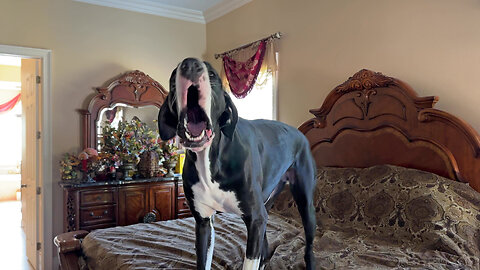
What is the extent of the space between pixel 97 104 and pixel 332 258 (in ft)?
10.6

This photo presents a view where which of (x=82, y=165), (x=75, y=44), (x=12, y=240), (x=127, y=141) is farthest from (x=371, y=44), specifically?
Result: (x=12, y=240)

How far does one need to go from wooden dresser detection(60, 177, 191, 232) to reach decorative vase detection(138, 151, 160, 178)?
5.3 inches

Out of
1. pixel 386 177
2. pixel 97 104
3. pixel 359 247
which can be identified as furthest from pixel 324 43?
pixel 97 104

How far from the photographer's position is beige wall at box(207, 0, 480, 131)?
223 centimetres

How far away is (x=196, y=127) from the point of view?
2.44ft

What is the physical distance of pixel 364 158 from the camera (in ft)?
8.50

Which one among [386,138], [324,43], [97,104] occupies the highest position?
[324,43]

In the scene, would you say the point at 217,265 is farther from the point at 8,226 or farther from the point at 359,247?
the point at 8,226

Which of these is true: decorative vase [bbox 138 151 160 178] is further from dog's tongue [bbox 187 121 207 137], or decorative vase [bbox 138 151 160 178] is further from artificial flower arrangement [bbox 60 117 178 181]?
dog's tongue [bbox 187 121 207 137]

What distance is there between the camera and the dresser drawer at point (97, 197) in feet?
11.4

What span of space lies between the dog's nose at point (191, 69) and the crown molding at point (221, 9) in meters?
3.56

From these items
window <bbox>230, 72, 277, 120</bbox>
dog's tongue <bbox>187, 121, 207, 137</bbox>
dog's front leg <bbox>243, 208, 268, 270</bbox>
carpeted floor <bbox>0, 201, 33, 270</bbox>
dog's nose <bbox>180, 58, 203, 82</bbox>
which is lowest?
carpeted floor <bbox>0, 201, 33, 270</bbox>

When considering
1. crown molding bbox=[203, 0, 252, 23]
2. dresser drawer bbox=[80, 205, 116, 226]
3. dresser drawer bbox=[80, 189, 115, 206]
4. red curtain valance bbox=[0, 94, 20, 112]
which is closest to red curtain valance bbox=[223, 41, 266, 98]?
crown molding bbox=[203, 0, 252, 23]

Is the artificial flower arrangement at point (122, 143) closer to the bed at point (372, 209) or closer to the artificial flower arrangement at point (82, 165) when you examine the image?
the artificial flower arrangement at point (82, 165)
